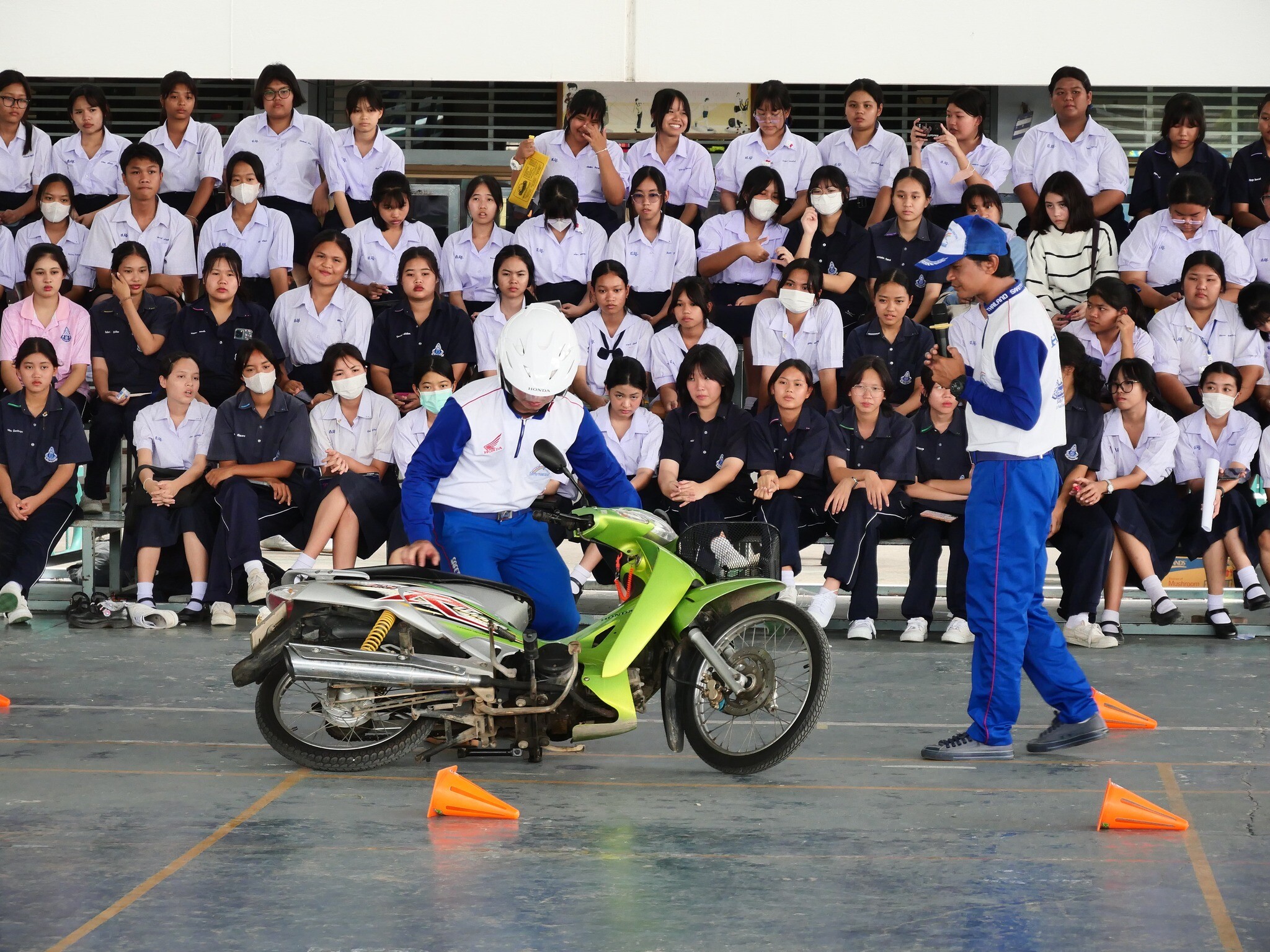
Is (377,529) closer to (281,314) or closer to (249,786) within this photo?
(281,314)

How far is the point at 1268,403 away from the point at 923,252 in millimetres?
2228

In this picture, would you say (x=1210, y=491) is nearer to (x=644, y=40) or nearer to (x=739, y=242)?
(x=739, y=242)

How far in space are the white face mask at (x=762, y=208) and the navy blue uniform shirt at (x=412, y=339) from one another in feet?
6.30

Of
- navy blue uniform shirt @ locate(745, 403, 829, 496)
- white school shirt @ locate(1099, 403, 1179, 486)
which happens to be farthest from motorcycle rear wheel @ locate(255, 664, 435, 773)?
white school shirt @ locate(1099, 403, 1179, 486)

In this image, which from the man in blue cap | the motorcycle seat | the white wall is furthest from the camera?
the white wall

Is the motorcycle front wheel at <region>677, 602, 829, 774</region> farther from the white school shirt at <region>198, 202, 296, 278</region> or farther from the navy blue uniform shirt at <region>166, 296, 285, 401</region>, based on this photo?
the white school shirt at <region>198, 202, 296, 278</region>

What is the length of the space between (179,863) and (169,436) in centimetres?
505

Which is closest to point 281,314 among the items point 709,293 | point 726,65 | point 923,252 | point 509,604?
point 709,293

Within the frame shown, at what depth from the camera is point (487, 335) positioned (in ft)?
30.6

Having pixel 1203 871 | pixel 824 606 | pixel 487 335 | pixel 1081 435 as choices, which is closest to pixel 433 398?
pixel 487 335

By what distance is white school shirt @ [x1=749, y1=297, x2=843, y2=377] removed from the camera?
916 cm

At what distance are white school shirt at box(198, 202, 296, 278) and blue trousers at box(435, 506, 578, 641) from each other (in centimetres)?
457

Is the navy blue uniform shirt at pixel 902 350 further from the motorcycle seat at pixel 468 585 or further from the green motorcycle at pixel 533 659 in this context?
the motorcycle seat at pixel 468 585

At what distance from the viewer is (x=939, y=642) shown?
835 cm
